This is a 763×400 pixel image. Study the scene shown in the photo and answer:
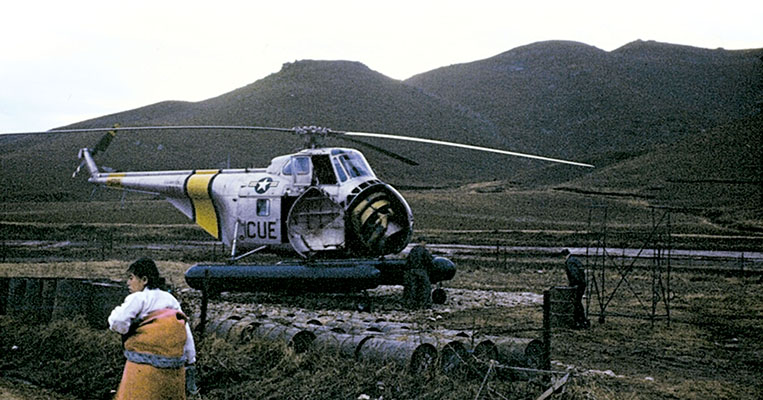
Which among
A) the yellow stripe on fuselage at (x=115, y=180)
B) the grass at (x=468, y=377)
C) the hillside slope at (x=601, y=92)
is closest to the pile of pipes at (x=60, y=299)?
the grass at (x=468, y=377)

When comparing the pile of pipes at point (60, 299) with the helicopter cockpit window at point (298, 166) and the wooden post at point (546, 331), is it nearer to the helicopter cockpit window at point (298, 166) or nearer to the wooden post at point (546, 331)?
the helicopter cockpit window at point (298, 166)

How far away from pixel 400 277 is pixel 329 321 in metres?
4.28

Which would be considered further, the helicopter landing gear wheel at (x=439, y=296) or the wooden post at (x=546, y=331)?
the helicopter landing gear wheel at (x=439, y=296)

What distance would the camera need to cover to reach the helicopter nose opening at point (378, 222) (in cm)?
1580

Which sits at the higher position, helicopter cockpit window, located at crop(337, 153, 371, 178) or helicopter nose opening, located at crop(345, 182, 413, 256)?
helicopter cockpit window, located at crop(337, 153, 371, 178)

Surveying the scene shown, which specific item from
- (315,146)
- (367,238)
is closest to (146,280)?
(367,238)

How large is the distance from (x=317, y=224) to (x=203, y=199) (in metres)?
4.26

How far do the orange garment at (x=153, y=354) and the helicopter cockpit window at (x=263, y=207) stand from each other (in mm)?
11511

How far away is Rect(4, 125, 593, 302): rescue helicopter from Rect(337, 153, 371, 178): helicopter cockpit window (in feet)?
0.08

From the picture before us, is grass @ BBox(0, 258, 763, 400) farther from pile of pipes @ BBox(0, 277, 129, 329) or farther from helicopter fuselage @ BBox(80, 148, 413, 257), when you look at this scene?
helicopter fuselage @ BBox(80, 148, 413, 257)

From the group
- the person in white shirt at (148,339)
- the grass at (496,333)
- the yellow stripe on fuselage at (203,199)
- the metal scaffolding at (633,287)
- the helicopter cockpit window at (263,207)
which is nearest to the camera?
the person in white shirt at (148,339)

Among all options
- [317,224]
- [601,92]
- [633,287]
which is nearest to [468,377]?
[317,224]

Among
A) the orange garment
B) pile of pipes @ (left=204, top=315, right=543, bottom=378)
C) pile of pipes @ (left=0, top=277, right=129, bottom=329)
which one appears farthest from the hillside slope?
the orange garment

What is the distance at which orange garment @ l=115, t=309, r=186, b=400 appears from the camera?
5.79 metres
